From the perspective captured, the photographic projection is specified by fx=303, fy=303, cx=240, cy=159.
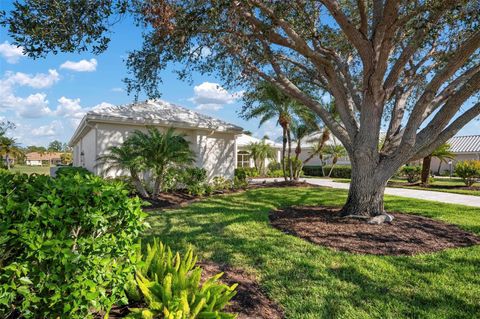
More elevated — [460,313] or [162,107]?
[162,107]

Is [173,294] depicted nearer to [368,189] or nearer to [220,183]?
[368,189]

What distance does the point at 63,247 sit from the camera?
2.49 meters

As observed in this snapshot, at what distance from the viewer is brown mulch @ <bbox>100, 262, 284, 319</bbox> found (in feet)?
11.2

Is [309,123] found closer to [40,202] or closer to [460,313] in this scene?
[460,313]

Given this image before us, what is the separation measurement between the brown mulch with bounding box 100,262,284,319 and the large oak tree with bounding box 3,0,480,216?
4.42 metres

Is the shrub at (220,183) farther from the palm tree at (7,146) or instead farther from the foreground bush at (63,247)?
the palm tree at (7,146)

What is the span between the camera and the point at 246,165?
99.2ft

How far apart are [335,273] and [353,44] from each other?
17.8ft

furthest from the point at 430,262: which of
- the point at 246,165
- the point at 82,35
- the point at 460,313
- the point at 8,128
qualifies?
the point at 8,128

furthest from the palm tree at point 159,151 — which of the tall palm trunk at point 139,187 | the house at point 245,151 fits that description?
the house at point 245,151

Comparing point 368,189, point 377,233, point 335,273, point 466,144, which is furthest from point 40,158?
point 335,273

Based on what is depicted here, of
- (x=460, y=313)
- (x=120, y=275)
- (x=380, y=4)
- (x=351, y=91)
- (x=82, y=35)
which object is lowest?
(x=460, y=313)

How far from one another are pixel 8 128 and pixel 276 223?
94.7 ft

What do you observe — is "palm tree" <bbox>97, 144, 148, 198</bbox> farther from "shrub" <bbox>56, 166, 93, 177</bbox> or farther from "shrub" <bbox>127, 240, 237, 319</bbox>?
"shrub" <bbox>127, 240, 237, 319</bbox>
